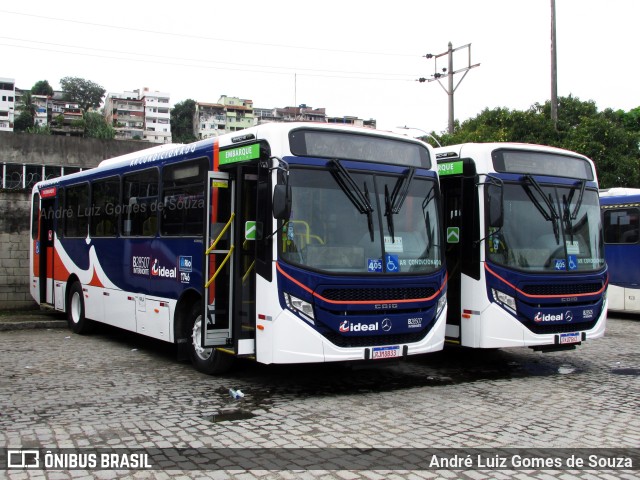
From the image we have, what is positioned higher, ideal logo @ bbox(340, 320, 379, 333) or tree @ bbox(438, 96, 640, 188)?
tree @ bbox(438, 96, 640, 188)

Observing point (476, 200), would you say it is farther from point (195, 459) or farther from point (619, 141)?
point (619, 141)

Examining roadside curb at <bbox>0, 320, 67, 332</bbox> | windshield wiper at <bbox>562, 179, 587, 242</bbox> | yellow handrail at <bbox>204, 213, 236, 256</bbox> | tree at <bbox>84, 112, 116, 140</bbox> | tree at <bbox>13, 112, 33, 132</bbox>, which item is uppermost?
tree at <bbox>13, 112, 33, 132</bbox>

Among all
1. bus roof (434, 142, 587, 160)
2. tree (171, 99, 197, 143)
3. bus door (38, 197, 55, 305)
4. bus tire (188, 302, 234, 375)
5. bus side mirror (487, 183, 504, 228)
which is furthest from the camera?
tree (171, 99, 197, 143)

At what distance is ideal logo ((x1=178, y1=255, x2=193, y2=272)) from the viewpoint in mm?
9396

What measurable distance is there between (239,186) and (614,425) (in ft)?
16.4

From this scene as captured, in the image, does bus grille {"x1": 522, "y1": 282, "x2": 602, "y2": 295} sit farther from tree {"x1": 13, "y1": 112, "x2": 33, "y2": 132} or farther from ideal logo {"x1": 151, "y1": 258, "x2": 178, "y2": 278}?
tree {"x1": 13, "y1": 112, "x2": 33, "y2": 132}

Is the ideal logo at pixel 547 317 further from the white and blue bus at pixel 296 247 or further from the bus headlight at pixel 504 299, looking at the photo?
the white and blue bus at pixel 296 247

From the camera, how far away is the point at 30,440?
6.04 meters

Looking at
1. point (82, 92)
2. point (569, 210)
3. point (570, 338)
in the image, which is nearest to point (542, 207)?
point (569, 210)

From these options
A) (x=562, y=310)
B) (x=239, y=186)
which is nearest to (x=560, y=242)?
(x=562, y=310)

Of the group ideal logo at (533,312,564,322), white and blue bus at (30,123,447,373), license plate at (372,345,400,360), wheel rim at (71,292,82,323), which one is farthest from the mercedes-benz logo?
wheel rim at (71,292,82,323)

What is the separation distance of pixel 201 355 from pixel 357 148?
3.65 metres

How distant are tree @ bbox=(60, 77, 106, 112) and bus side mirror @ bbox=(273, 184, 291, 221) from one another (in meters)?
165

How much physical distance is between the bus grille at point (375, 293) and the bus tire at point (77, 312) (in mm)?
7454
